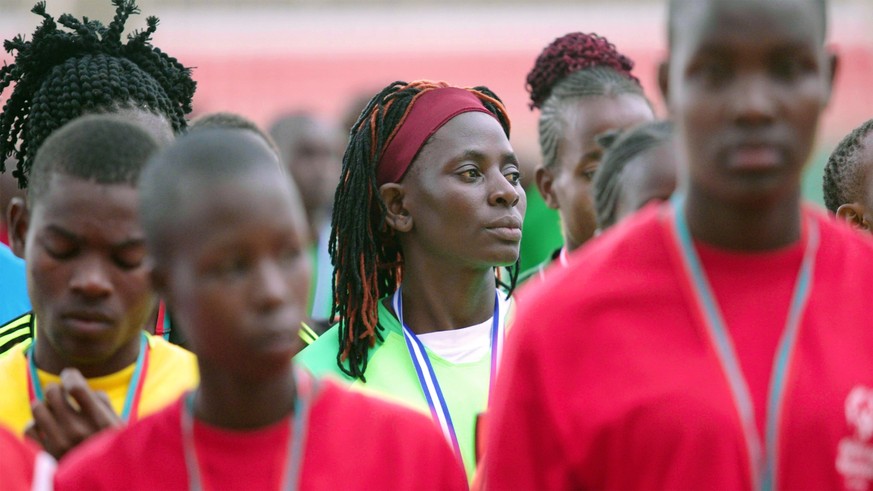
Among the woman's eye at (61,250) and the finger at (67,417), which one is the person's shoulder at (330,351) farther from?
the finger at (67,417)

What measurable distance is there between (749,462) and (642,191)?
1.80 metres

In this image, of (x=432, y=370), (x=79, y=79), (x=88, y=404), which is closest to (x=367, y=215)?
(x=432, y=370)

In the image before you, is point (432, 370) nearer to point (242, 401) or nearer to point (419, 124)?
point (419, 124)

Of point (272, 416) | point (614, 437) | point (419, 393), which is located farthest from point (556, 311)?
point (419, 393)

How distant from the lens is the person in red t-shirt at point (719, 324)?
2449 millimetres

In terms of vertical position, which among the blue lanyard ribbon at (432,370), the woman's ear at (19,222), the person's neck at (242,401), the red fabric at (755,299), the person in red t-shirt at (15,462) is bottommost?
the blue lanyard ribbon at (432,370)

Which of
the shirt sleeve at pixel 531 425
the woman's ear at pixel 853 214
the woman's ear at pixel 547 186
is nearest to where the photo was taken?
the shirt sleeve at pixel 531 425

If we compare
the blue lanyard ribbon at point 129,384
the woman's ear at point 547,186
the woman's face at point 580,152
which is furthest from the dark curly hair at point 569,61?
the blue lanyard ribbon at point 129,384

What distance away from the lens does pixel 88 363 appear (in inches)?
140

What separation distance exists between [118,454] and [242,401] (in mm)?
270

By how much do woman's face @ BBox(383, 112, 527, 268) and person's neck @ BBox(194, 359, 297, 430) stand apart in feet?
5.48

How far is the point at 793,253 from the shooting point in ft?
8.52

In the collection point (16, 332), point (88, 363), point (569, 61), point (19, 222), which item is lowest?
point (16, 332)

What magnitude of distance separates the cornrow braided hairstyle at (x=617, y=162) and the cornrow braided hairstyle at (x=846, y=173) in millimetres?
938
